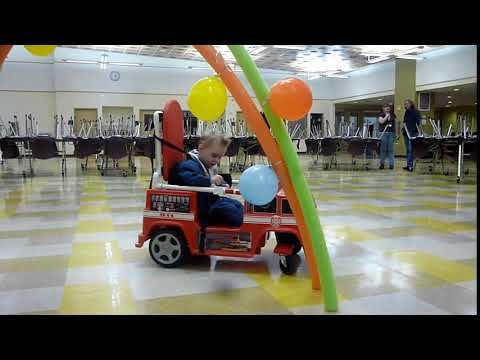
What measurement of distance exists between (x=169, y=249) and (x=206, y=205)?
0.39 metres

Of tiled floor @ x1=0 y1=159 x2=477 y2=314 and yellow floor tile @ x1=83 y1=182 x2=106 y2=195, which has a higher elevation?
yellow floor tile @ x1=83 y1=182 x2=106 y2=195

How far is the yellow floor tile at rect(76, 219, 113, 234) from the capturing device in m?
3.95

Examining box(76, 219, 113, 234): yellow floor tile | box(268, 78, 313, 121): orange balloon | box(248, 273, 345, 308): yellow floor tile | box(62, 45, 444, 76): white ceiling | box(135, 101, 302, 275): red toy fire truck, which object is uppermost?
box(62, 45, 444, 76): white ceiling

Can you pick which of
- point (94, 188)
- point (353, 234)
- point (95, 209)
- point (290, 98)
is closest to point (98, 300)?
point (290, 98)

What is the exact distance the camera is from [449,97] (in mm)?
19375

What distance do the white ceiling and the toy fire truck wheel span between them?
1239cm

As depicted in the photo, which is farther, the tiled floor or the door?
the door

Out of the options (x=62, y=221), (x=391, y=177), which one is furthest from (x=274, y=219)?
(x=391, y=177)

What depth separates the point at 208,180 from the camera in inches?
111

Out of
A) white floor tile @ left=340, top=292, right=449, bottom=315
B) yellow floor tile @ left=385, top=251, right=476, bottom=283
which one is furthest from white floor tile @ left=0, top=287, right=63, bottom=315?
yellow floor tile @ left=385, top=251, right=476, bottom=283

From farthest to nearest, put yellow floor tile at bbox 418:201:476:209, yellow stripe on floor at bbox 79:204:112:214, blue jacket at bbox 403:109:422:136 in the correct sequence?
blue jacket at bbox 403:109:422:136 → yellow floor tile at bbox 418:201:476:209 → yellow stripe on floor at bbox 79:204:112:214

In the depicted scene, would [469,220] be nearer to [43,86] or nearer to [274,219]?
[274,219]

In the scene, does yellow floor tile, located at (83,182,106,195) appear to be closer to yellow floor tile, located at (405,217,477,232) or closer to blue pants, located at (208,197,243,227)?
blue pants, located at (208,197,243,227)
